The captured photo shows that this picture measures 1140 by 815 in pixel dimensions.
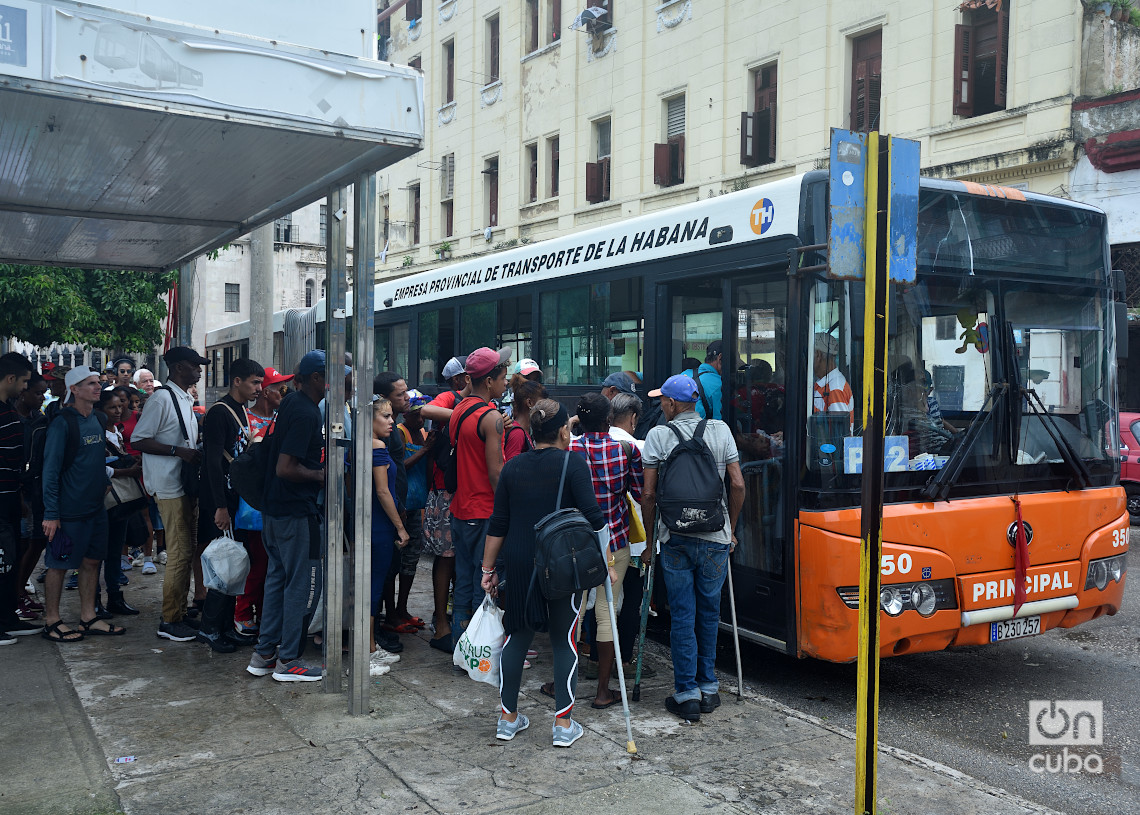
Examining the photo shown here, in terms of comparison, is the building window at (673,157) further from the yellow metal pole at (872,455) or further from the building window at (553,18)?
the yellow metal pole at (872,455)

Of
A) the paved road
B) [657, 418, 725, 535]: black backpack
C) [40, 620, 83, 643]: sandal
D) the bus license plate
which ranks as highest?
[657, 418, 725, 535]: black backpack

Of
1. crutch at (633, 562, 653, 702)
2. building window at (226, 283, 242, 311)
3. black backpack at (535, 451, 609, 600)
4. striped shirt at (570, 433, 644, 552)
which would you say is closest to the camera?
black backpack at (535, 451, 609, 600)

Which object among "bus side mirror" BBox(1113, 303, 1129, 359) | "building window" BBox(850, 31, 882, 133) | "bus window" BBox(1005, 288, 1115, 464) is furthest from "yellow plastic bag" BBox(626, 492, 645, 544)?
"building window" BBox(850, 31, 882, 133)

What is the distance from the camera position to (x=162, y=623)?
685 centimetres

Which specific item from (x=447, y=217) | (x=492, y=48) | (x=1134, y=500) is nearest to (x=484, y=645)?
(x=1134, y=500)

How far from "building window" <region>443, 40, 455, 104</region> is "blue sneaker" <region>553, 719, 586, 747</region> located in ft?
91.2

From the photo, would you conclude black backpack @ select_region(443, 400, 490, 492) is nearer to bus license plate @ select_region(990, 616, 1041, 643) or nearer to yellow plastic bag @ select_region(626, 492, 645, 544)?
yellow plastic bag @ select_region(626, 492, 645, 544)

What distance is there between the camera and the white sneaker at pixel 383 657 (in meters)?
6.29

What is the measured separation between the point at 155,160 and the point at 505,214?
2229 cm

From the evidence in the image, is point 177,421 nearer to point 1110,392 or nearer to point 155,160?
point 155,160

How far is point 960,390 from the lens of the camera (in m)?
5.70

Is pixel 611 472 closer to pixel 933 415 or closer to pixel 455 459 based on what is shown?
pixel 455 459

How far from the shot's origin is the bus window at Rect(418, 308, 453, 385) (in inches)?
422

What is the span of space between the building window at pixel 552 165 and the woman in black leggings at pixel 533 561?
21668 mm
